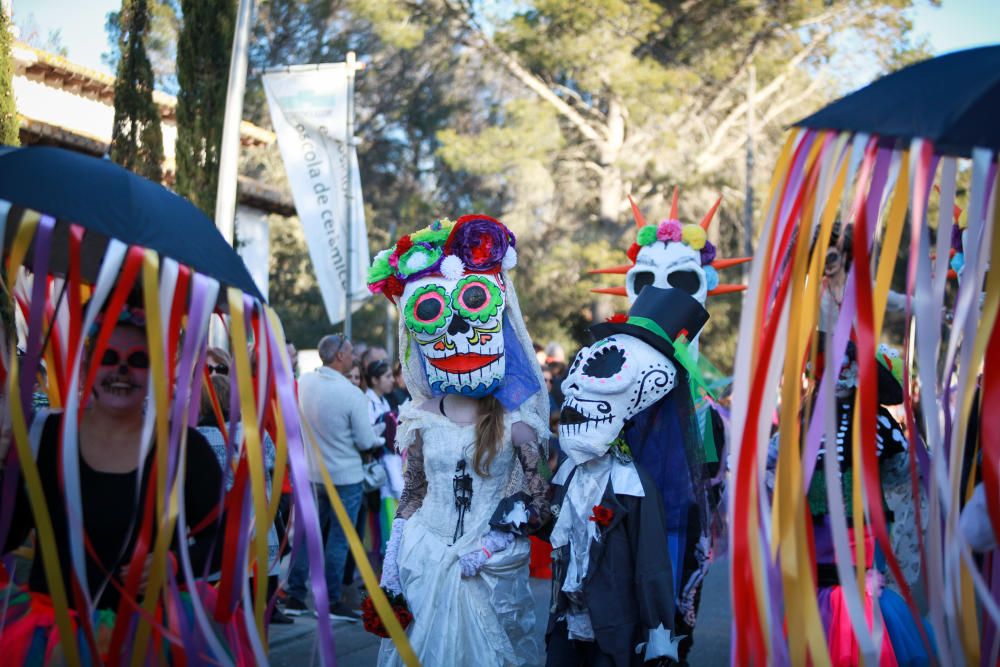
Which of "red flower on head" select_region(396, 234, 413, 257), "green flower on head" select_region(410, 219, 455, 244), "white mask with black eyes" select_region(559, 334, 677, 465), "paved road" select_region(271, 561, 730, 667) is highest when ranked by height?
"green flower on head" select_region(410, 219, 455, 244)

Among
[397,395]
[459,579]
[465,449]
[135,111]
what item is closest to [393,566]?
[459,579]

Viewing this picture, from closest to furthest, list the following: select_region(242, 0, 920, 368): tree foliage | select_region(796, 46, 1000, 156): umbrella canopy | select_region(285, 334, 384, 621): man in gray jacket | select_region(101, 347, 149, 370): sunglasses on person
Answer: select_region(796, 46, 1000, 156): umbrella canopy
select_region(101, 347, 149, 370): sunglasses on person
select_region(285, 334, 384, 621): man in gray jacket
select_region(242, 0, 920, 368): tree foliage

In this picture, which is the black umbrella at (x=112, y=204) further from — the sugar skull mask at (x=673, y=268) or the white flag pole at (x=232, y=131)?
the white flag pole at (x=232, y=131)

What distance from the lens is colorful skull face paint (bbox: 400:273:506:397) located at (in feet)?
15.7

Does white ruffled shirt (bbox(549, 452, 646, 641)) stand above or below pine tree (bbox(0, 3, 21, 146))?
below

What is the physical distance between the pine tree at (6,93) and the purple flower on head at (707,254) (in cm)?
440

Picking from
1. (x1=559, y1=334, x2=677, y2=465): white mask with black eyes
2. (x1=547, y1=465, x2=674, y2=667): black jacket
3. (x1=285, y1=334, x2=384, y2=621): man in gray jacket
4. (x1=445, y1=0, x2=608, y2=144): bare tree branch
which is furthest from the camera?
(x1=445, y1=0, x2=608, y2=144): bare tree branch

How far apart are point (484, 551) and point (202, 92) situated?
749cm

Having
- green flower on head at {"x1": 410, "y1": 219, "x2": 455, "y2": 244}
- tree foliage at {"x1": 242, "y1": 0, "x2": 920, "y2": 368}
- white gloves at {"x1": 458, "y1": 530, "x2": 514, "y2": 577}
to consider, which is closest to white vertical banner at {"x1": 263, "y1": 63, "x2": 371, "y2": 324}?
green flower on head at {"x1": 410, "y1": 219, "x2": 455, "y2": 244}

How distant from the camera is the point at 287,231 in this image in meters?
28.5

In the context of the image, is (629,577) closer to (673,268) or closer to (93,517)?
(93,517)

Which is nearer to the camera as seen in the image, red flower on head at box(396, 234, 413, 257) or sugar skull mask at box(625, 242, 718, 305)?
red flower on head at box(396, 234, 413, 257)

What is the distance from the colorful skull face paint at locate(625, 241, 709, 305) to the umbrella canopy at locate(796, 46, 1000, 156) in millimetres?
4408

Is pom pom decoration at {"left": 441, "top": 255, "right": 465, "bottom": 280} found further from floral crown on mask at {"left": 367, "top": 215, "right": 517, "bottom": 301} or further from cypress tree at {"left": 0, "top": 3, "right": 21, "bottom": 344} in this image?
cypress tree at {"left": 0, "top": 3, "right": 21, "bottom": 344}
